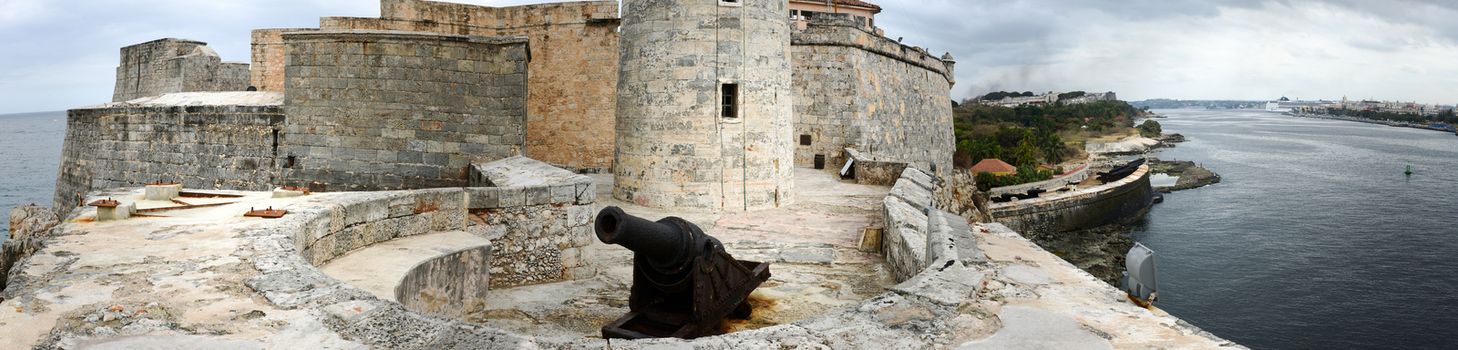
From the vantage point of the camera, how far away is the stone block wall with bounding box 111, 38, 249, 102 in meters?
19.5

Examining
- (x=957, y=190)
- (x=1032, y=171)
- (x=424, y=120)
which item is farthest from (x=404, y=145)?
(x=1032, y=171)

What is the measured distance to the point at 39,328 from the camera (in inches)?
138

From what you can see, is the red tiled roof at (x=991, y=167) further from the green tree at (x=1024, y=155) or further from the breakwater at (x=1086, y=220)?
the green tree at (x=1024, y=155)

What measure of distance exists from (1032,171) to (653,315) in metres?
47.0

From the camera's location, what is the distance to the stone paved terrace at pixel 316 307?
11.9 ft

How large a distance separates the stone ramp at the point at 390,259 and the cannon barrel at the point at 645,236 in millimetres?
1358

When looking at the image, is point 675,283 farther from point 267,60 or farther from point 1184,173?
point 1184,173

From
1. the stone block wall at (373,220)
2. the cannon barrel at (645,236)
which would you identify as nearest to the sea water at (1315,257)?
the cannon barrel at (645,236)

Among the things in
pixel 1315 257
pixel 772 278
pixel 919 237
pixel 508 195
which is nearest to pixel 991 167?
pixel 1315 257

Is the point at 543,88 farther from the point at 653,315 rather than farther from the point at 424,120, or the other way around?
the point at 653,315

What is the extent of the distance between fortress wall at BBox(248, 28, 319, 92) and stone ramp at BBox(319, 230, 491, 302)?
13.7 metres

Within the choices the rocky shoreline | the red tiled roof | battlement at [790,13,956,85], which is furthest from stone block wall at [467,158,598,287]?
the rocky shoreline

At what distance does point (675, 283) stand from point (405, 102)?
694 cm

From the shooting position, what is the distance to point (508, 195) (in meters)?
7.65
